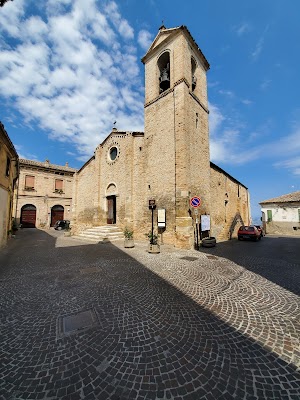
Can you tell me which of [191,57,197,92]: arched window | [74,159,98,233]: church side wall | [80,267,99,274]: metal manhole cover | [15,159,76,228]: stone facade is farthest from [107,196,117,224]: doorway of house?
[15,159,76,228]: stone facade

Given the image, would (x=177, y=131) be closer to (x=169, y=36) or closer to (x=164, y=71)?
(x=164, y=71)

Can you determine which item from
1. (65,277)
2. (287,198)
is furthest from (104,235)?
(287,198)

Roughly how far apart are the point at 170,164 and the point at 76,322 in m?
9.61

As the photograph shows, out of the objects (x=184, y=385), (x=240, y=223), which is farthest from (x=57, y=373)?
(x=240, y=223)

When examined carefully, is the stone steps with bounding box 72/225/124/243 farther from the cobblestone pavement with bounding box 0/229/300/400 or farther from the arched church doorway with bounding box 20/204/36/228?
the arched church doorway with bounding box 20/204/36/228

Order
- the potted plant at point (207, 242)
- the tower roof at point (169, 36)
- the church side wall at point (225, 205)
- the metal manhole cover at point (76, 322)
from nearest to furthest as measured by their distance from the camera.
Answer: the metal manhole cover at point (76, 322), the potted plant at point (207, 242), the tower roof at point (169, 36), the church side wall at point (225, 205)

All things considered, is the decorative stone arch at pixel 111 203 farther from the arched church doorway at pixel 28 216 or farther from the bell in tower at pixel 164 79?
the arched church doorway at pixel 28 216

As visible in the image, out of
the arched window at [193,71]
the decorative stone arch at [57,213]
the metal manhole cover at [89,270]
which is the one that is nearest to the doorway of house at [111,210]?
the metal manhole cover at [89,270]

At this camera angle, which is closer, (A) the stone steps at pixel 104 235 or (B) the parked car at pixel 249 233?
(A) the stone steps at pixel 104 235

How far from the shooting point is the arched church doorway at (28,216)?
967 inches

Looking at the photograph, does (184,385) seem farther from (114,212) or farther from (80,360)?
(114,212)

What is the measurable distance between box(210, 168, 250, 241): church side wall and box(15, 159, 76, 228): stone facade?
74.6 feet

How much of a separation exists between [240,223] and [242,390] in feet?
67.6

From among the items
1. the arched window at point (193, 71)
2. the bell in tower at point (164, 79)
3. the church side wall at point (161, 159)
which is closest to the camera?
the church side wall at point (161, 159)
